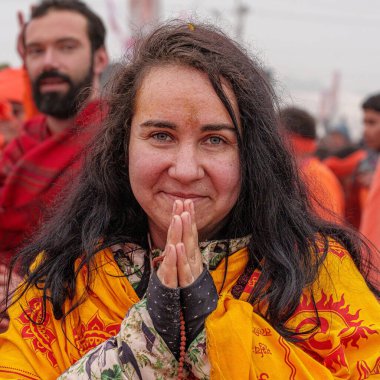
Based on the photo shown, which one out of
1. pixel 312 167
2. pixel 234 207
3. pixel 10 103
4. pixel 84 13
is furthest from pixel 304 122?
pixel 234 207

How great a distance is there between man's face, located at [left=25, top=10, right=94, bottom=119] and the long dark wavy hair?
137 cm

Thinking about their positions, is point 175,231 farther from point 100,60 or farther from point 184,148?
point 100,60

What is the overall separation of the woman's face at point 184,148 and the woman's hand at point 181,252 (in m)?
0.13

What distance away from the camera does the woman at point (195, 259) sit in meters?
1.79

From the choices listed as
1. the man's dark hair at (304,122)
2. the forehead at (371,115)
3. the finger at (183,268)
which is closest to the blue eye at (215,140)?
the finger at (183,268)

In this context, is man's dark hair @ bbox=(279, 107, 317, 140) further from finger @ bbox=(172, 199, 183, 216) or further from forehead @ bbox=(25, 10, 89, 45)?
finger @ bbox=(172, 199, 183, 216)

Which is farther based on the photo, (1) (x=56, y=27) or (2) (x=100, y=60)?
(2) (x=100, y=60)

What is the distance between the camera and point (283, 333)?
1892mm

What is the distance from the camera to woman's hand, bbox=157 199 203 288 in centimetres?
177

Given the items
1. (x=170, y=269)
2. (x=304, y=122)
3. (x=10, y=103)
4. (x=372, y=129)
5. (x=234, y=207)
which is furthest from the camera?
(x=372, y=129)

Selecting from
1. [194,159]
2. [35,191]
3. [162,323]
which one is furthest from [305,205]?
[35,191]

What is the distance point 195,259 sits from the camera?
5.97 ft

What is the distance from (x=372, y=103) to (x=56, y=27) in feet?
12.5

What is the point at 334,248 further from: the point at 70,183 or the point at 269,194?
the point at 70,183
